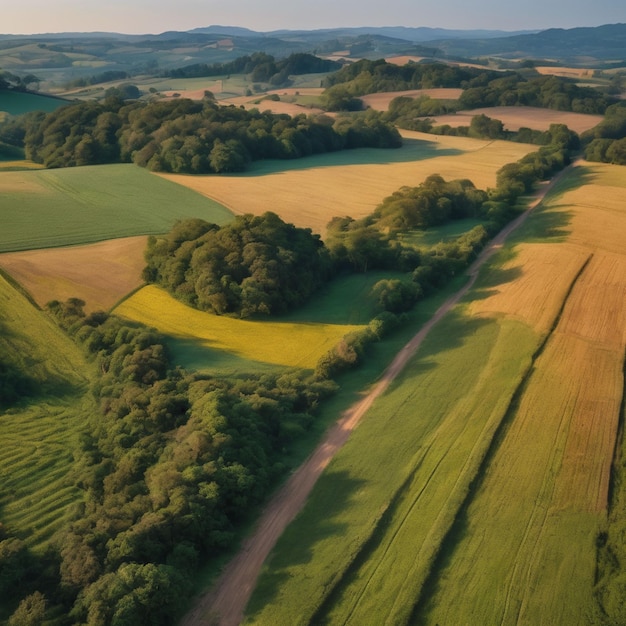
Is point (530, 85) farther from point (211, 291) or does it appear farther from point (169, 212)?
point (211, 291)

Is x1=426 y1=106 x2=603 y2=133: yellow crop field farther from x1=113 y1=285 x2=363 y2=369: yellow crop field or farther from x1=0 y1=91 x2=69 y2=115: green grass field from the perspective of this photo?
x1=113 y1=285 x2=363 y2=369: yellow crop field

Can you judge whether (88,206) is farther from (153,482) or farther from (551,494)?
(551,494)

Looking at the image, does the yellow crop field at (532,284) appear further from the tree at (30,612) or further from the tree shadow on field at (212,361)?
the tree at (30,612)

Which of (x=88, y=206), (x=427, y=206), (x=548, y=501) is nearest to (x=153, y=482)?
(x=548, y=501)

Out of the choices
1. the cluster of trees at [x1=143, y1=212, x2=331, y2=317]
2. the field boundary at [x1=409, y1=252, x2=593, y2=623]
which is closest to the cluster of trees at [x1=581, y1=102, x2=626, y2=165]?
the field boundary at [x1=409, y1=252, x2=593, y2=623]

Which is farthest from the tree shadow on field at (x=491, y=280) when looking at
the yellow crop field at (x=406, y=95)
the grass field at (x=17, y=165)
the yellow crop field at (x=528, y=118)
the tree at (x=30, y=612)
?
the yellow crop field at (x=406, y=95)

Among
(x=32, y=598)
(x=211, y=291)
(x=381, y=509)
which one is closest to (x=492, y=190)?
(x=211, y=291)
